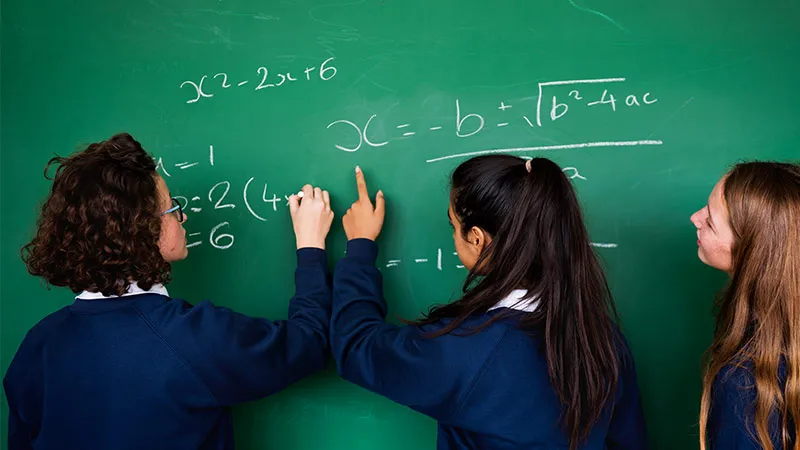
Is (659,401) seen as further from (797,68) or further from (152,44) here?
(152,44)

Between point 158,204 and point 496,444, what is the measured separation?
75cm

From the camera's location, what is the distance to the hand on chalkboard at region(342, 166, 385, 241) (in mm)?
1314

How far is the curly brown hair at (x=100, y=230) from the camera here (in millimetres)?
1031

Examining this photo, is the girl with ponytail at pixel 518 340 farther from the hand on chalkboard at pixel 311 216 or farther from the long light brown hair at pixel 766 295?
the hand on chalkboard at pixel 311 216

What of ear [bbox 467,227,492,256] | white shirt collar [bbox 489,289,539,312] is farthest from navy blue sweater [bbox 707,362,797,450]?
ear [bbox 467,227,492,256]

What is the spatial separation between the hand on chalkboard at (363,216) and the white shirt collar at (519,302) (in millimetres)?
395

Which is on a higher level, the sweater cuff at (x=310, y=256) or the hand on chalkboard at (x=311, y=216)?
the hand on chalkboard at (x=311, y=216)

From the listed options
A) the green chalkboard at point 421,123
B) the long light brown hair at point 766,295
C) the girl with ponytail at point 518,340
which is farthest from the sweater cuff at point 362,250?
the long light brown hair at point 766,295

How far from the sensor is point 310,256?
4.19ft

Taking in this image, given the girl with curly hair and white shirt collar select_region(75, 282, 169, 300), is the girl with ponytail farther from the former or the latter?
white shirt collar select_region(75, 282, 169, 300)

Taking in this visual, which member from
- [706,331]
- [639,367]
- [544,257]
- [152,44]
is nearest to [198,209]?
[152,44]

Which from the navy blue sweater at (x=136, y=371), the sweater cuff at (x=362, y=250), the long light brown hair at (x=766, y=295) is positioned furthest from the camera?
the sweater cuff at (x=362, y=250)

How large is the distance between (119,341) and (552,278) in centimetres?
75

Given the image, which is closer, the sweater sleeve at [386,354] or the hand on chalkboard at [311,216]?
the sweater sleeve at [386,354]
